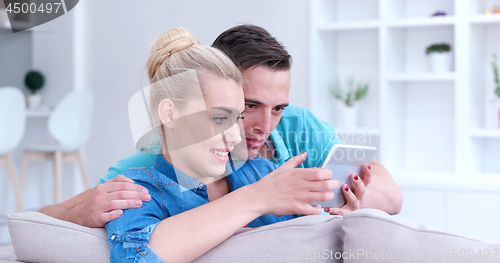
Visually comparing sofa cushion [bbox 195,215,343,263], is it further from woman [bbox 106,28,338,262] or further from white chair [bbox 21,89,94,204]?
white chair [bbox 21,89,94,204]

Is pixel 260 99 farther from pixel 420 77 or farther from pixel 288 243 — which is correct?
pixel 420 77

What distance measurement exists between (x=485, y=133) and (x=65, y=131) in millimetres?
2578

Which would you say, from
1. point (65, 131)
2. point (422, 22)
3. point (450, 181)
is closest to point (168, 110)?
point (450, 181)

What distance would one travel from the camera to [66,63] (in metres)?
3.50

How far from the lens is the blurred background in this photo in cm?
242

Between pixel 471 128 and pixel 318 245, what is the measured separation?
6.80 feet

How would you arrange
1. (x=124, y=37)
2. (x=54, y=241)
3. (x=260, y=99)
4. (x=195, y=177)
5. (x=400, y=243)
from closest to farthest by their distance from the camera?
(x=400, y=243)
(x=54, y=241)
(x=195, y=177)
(x=260, y=99)
(x=124, y=37)

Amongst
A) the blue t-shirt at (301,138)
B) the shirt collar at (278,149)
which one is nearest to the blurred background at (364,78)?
the blue t-shirt at (301,138)

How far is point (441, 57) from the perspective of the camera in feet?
8.41

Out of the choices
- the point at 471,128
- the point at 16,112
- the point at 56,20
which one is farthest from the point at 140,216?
the point at 56,20

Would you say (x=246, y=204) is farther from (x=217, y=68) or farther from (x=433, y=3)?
(x=433, y=3)

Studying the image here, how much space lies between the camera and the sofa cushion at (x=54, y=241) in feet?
2.51

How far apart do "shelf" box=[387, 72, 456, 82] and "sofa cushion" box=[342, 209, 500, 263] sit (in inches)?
78.5

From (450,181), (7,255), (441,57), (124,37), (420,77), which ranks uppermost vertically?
(124,37)
